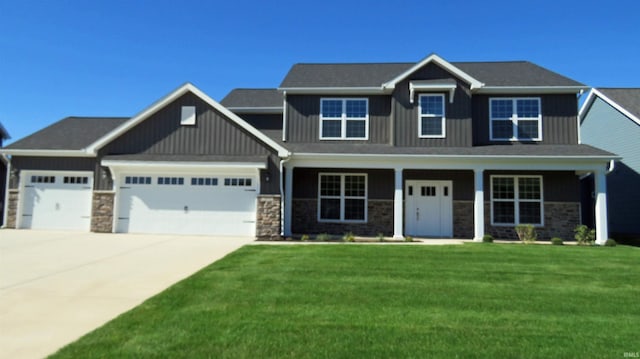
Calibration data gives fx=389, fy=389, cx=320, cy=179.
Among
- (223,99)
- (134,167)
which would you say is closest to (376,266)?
(134,167)

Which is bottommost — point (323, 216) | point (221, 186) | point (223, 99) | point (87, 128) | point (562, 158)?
point (323, 216)

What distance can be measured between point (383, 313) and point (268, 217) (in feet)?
29.2

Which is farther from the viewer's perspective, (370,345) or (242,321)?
(242,321)

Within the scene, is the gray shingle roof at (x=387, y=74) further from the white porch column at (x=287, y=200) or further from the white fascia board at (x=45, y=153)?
the white fascia board at (x=45, y=153)

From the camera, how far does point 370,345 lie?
4062 mm

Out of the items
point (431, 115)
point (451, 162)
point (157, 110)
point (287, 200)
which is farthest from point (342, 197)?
point (157, 110)

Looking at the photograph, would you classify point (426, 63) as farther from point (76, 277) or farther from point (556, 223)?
point (76, 277)

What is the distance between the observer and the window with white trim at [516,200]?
50.5 feet

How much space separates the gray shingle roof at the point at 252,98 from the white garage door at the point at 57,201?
23.5ft

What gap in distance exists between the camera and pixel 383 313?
5156 millimetres

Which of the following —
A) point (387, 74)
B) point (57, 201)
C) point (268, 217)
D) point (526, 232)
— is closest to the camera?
point (268, 217)

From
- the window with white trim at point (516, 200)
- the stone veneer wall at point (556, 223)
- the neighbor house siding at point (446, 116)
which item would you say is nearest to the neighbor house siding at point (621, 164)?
the stone veneer wall at point (556, 223)

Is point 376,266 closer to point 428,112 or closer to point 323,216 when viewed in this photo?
point 323,216

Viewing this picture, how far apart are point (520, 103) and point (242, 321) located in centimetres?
1519
